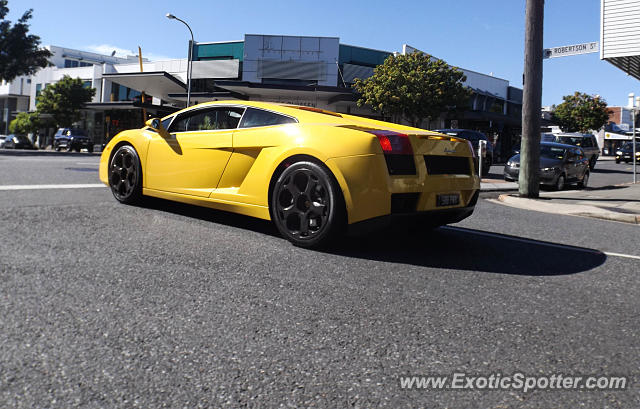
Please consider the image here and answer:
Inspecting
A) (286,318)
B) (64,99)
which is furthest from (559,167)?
(64,99)

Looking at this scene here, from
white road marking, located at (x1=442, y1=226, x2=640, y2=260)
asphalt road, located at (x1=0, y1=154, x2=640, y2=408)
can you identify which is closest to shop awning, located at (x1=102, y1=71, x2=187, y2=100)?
white road marking, located at (x1=442, y1=226, x2=640, y2=260)

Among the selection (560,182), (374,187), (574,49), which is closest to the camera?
(374,187)

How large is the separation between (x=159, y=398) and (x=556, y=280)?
3.02m

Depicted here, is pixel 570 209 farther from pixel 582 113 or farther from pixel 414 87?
pixel 582 113

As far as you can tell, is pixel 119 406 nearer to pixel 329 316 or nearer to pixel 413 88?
pixel 329 316

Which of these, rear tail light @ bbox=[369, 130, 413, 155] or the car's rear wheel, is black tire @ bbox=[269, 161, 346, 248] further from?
the car's rear wheel

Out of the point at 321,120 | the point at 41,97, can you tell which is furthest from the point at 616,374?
→ the point at 41,97

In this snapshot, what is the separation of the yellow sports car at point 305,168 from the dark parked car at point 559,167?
39.9 ft

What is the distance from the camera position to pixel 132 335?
238 centimetres

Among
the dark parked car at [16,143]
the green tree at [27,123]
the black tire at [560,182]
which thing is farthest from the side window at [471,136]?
the green tree at [27,123]

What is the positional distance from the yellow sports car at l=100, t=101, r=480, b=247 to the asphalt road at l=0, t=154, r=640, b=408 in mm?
342

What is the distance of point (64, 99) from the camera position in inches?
2130

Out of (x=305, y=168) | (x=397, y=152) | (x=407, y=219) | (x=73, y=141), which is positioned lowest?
(x=407, y=219)

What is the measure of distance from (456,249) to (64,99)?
5723 centimetres
